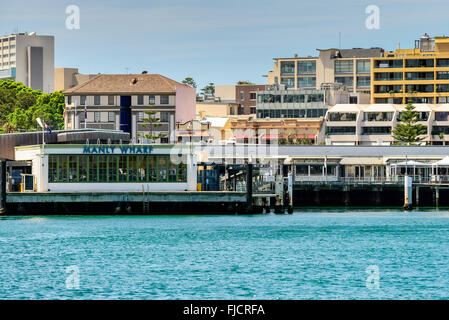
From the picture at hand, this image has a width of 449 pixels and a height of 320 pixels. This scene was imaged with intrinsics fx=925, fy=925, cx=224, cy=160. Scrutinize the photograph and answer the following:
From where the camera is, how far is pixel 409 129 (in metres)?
152

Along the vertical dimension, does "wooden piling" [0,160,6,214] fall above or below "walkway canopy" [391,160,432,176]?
below

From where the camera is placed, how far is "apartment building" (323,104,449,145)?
6383 inches

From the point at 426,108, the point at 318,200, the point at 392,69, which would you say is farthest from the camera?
the point at 392,69

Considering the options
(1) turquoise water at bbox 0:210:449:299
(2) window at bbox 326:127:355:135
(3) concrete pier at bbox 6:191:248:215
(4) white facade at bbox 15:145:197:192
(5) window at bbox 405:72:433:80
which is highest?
(5) window at bbox 405:72:433:80

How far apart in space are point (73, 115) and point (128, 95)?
10.8 meters

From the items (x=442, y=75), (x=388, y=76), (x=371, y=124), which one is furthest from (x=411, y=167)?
(x=442, y=75)

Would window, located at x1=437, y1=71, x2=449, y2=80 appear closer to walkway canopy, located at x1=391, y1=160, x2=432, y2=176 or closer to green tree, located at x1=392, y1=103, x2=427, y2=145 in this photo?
green tree, located at x1=392, y1=103, x2=427, y2=145

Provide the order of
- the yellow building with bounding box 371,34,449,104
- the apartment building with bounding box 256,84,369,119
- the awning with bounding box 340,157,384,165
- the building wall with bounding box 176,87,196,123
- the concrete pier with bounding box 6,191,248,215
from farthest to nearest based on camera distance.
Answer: the yellow building with bounding box 371,34,449,104, the apartment building with bounding box 256,84,369,119, the building wall with bounding box 176,87,196,123, the awning with bounding box 340,157,384,165, the concrete pier with bounding box 6,191,248,215

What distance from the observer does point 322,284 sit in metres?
43.0

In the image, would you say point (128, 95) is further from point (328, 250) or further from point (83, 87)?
point (328, 250)

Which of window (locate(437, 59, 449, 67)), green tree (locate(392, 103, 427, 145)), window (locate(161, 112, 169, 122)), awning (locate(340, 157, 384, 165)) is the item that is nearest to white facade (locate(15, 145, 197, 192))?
awning (locate(340, 157, 384, 165))

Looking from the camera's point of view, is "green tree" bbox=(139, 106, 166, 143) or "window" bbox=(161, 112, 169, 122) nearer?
"green tree" bbox=(139, 106, 166, 143)

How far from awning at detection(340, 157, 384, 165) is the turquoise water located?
48.4 m
